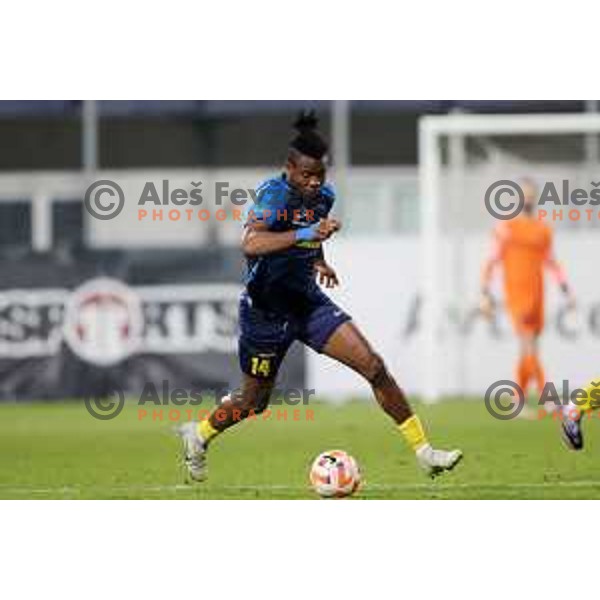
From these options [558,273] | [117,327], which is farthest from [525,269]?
[117,327]

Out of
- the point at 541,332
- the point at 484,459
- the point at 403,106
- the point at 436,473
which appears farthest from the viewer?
the point at 403,106

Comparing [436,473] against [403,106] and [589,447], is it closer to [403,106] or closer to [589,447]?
[589,447]

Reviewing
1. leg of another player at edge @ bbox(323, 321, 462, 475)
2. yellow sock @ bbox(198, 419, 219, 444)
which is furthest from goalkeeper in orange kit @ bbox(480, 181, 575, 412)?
leg of another player at edge @ bbox(323, 321, 462, 475)

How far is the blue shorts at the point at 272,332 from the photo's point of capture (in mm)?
11891

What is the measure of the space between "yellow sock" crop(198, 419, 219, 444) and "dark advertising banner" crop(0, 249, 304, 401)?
29.2ft

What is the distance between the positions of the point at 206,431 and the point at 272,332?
2.63ft

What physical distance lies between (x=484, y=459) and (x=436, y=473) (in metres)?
2.57

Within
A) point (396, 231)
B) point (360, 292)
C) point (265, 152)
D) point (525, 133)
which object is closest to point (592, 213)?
point (525, 133)

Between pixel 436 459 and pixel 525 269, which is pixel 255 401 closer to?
pixel 436 459

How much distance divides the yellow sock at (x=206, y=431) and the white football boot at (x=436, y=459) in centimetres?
139

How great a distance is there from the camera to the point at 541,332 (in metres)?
21.0

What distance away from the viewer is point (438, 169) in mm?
21812

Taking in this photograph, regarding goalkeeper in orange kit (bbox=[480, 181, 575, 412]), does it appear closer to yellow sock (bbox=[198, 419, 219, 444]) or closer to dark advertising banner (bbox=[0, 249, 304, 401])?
dark advertising banner (bbox=[0, 249, 304, 401])

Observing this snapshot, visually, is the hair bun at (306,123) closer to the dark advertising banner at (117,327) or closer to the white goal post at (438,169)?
the white goal post at (438,169)
